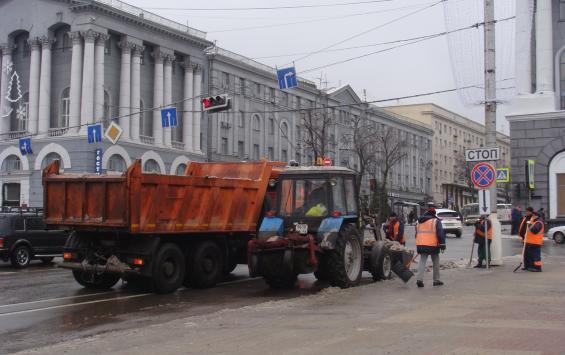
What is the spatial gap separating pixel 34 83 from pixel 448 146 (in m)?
75.6

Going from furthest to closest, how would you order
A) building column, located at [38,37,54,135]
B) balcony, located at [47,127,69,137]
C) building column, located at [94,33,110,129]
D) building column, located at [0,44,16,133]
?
building column, located at [0,44,16,133] < building column, located at [38,37,54,135] < balcony, located at [47,127,69,137] < building column, located at [94,33,110,129]

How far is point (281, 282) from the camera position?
14.2 meters

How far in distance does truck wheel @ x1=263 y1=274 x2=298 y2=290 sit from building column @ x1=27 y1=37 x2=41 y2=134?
1488 inches

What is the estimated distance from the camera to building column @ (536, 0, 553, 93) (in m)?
36.7

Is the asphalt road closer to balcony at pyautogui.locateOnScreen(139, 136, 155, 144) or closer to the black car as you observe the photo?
the black car

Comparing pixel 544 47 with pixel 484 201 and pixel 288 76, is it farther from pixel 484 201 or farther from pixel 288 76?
pixel 484 201

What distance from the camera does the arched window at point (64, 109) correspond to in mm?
47031

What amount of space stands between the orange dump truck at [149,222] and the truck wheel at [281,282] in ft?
4.84

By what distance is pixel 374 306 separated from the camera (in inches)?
420

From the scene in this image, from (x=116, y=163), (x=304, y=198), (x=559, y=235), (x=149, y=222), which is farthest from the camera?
(x=116, y=163)

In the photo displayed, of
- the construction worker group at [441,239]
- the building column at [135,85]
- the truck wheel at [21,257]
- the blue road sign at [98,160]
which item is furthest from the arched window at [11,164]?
the construction worker group at [441,239]

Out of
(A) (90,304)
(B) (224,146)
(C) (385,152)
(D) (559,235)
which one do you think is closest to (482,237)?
(A) (90,304)

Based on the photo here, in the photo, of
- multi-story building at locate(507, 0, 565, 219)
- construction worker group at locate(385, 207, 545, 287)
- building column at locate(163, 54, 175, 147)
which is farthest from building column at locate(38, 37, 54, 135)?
construction worker group at locate(385, 207, 545, 287)

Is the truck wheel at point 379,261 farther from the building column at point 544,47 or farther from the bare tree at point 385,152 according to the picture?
the bare tree at point 385,152
